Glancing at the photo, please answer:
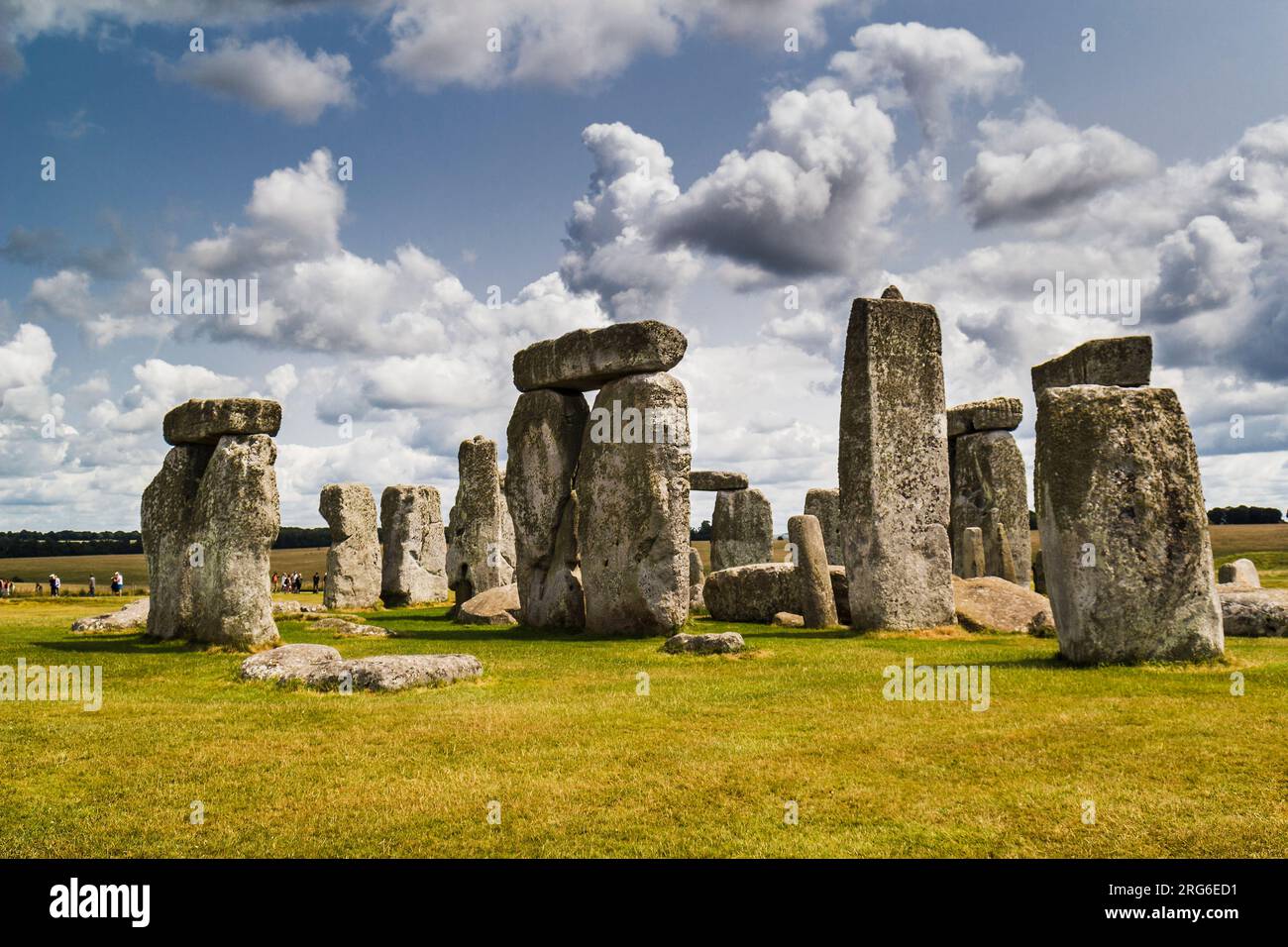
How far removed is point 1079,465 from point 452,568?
18.0 metres

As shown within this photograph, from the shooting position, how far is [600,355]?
55.6 feet

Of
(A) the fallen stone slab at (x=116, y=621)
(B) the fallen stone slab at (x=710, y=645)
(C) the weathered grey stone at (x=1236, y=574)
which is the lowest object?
(B) the fallen stone slab at (x=710, y=645)

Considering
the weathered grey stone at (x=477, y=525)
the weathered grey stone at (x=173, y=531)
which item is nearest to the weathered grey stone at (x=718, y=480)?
the weathered grey stone at (x=477, y=525)

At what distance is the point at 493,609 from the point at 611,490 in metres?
4.66

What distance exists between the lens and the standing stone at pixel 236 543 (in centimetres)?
1350

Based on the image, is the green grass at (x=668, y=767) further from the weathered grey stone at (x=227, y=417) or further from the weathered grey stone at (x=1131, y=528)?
the weathered grey stone at (x=227, y=417)

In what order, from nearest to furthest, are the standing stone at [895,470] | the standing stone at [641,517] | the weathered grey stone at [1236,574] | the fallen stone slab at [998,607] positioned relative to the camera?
the standing stone at [895,470]
the fallen stone slab at [998,607]
the standing stone at [641,517]
the weathered grey stone at [1236,574]

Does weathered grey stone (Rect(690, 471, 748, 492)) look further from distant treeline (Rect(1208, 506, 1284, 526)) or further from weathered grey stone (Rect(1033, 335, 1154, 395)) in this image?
distant treeline (Rect(1208, 506, 1284, 526))

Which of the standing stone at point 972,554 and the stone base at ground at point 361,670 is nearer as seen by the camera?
the stone base at ground at point 361,670

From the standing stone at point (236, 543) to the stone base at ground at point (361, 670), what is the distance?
8.81 feet

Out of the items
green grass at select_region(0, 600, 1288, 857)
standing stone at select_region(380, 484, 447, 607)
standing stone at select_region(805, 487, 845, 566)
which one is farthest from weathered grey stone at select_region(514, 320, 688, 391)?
standing stone at select_region(805, 487, 845, 566)

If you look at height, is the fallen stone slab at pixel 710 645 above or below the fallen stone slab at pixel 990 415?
below

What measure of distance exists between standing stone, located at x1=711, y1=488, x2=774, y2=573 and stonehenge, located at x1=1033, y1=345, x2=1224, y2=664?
2061 centimetres
